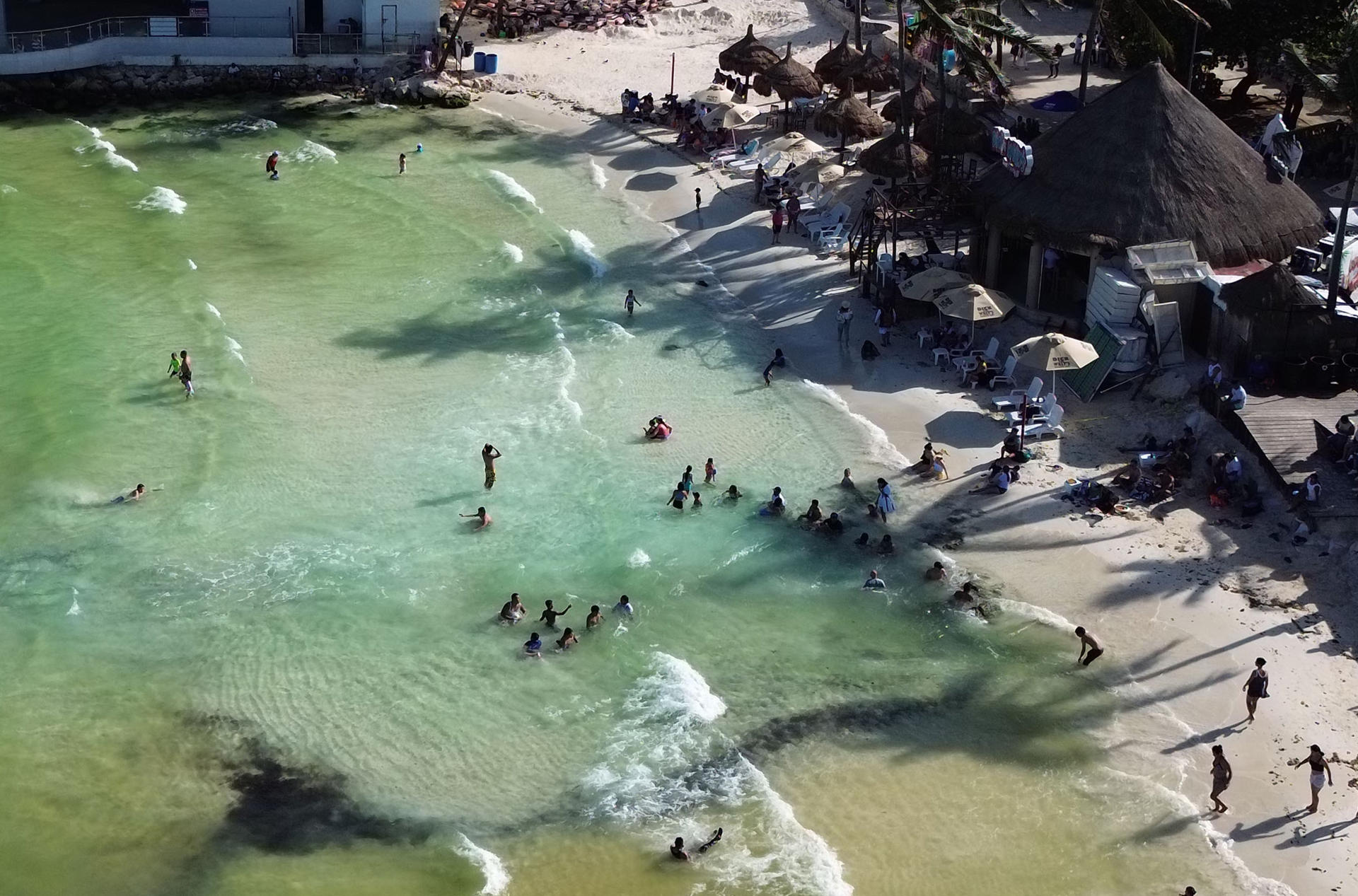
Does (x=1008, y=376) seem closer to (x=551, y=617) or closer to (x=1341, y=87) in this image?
(x=1341, y=87)

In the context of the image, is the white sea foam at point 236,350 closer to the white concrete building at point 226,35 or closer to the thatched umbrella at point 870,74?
the thatched umbrella at point 870,74

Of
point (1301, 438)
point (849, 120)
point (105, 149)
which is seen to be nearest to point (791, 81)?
point (849, 120)

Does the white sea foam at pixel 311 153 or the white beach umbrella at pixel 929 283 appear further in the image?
the white sea foam at pixel 311 153

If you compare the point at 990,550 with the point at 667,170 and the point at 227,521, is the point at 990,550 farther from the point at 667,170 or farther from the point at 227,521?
the point at 667,170

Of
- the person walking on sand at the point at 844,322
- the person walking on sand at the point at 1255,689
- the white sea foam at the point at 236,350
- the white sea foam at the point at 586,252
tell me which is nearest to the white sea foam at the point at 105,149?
the white sea foam at the point at 236,350

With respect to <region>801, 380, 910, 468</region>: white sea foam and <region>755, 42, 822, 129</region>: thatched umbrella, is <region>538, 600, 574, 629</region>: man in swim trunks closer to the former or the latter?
<region>801, 380, 910, 468</region>: white sea foam

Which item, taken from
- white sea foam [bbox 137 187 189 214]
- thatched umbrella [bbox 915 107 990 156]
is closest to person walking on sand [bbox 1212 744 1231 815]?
thatched umbrella [bbox 915 107 990 156]
